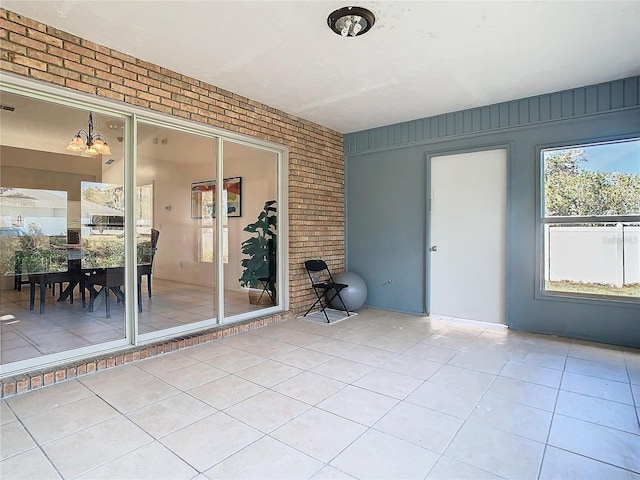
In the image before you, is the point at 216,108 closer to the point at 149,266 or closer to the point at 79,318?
the point at 149,266

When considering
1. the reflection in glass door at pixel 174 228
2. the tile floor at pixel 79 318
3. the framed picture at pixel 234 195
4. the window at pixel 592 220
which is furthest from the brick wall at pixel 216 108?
the window at pixel 592 220

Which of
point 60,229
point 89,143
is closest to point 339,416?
point 60,229

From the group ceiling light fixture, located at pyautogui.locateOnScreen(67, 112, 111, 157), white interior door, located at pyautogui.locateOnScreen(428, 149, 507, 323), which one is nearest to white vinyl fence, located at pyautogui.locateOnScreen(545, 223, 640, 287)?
white interior door, located at pyautogui.locateOnScreen(428, 149, 507, 323)

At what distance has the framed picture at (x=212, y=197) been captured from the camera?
4332 mm

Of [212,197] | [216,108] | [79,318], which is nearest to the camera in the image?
[216,108]

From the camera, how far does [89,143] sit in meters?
3.77

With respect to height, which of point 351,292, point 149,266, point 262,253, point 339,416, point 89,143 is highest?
point 89,143

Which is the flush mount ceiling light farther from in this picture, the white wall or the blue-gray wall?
the blue-gray wall

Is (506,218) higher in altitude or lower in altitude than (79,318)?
higher

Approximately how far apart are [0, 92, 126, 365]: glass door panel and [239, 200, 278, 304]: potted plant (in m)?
1.62

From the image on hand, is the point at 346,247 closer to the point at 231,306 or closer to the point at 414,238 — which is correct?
the point at 414,238

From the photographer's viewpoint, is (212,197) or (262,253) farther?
(262,253)

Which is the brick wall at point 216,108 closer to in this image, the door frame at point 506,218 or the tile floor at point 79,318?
the tile floor at point 79,318

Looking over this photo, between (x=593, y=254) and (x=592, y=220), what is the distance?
372mm
